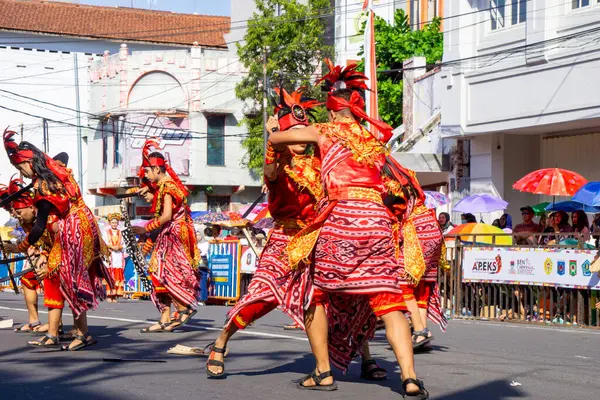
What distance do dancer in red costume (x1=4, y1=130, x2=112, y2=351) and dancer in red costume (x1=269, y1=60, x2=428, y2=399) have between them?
3.25 metres

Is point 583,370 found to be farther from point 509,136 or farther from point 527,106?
point 509,136

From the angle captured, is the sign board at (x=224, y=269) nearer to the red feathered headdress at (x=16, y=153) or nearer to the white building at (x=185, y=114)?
the red feathered headdress at (x=16, y=153)

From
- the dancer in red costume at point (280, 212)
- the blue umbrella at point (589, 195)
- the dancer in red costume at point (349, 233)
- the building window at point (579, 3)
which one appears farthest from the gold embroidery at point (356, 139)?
the building window at point (579, 3)

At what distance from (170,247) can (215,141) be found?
3662 cm

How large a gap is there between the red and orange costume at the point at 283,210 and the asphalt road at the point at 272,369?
0.50 metres

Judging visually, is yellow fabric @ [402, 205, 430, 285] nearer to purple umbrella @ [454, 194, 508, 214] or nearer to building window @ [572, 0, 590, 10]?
purple umbrella @ [454, 194, 508, 214]

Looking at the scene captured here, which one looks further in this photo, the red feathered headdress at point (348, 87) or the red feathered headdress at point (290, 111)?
the red feathered headdress at point (290, 111)

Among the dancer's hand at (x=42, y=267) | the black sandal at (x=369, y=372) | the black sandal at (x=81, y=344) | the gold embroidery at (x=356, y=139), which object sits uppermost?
the gold embroidery at (x=356, y=139)

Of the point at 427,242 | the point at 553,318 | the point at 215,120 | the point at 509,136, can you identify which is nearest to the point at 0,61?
the point at 215,120

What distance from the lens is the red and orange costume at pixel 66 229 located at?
907 centimetres

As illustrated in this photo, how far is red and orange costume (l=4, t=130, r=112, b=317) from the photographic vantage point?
29.8 feet

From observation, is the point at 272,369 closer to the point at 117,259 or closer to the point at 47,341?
the point at 47,341

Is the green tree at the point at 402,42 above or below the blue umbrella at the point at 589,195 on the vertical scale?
above

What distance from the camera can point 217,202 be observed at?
48.9m
